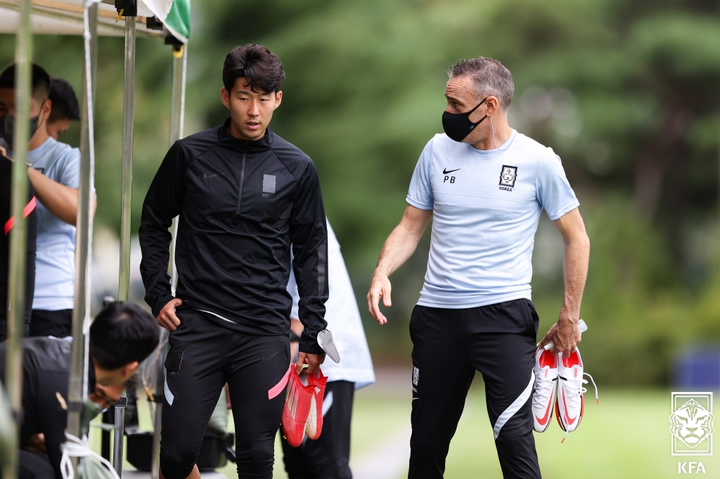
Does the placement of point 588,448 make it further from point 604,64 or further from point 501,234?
point 604,64

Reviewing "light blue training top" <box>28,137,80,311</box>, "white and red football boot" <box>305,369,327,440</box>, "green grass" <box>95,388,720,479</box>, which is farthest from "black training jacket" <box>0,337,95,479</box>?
"green grass" <box>95,388,720,479</box>

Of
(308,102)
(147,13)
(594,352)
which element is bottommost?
(594,352)

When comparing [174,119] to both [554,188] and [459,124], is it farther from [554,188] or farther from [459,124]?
[554,188]

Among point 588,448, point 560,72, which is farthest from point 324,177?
point 588,448

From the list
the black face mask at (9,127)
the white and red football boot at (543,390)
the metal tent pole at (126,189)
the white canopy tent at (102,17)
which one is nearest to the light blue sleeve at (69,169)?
the black face mask at (9,127)

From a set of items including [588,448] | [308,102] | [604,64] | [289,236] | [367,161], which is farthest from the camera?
[604,64]

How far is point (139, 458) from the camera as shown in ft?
18.7

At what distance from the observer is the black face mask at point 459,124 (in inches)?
181

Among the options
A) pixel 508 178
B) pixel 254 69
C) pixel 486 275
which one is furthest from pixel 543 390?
pixel 254 69

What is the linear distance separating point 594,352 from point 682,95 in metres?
11.3

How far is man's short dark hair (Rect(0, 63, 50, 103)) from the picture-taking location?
5004 millimetres

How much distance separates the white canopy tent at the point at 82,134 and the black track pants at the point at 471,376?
135 centimetres

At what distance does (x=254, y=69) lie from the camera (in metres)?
4.33

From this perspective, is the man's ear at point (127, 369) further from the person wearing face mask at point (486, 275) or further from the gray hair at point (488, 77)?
the gray hair at point (488, 77)
